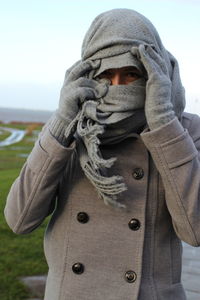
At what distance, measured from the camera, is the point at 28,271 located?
487 cm

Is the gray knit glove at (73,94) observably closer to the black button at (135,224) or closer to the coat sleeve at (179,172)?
the coat sleeve at (179,172)

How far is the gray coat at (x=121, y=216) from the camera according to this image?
211 centimetres

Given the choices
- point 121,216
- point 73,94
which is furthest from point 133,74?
point 121,216

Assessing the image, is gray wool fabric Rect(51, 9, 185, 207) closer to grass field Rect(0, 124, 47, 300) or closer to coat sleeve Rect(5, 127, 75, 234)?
coat sleeve Rect(5, 127, 75, 234)

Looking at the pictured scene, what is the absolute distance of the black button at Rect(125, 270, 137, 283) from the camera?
213 centimetres

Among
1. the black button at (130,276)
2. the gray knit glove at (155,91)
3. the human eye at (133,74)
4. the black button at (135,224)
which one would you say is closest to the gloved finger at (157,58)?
the gray knit glove at (155,91)

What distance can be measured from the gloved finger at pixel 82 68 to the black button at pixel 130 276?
860mm

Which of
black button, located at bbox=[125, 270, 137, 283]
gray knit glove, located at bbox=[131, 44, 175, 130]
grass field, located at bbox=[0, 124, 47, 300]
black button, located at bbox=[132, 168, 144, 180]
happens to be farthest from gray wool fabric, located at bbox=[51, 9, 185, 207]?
grass field, located at bbox=[0, 124, 47, 300]

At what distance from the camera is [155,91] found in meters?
2.08

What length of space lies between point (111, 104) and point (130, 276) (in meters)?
0.74

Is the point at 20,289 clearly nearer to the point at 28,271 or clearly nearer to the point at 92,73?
the point at 28,271

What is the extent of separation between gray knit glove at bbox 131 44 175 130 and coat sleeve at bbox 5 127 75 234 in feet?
1.22

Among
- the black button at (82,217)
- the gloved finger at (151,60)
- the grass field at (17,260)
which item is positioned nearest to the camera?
the gloved finger at (151,60)

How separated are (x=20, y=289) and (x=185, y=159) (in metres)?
2.84
